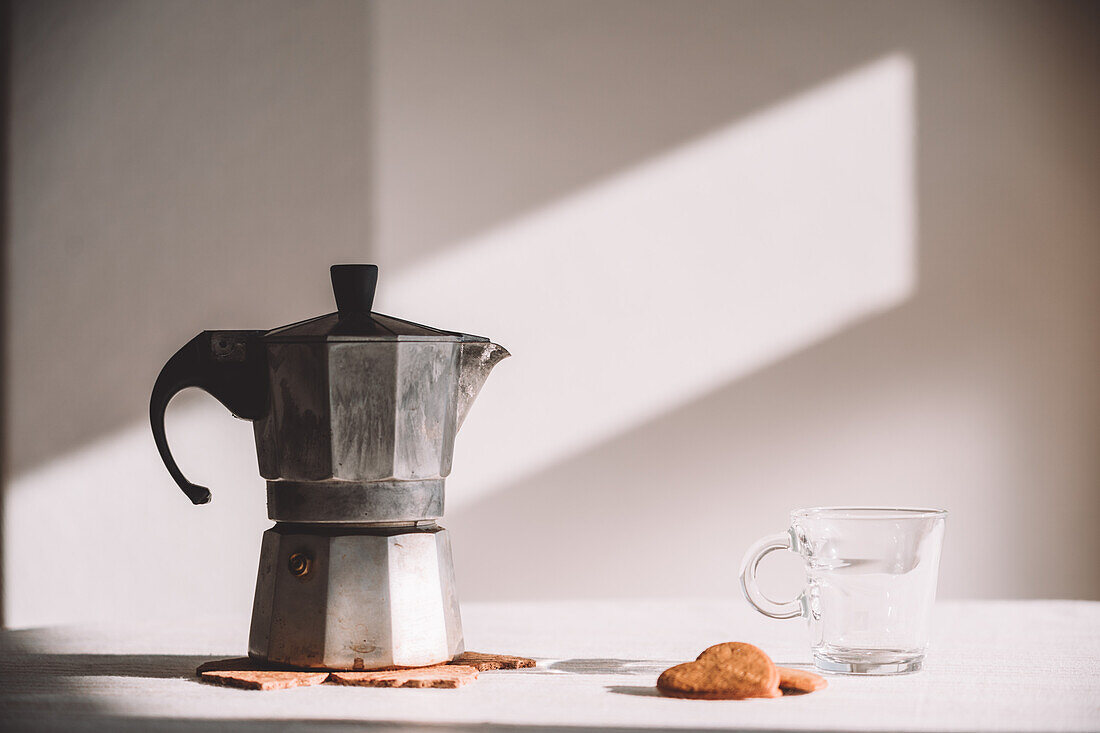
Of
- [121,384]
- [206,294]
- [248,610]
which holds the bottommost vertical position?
[248,610]

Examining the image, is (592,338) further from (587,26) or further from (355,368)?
(355,368)

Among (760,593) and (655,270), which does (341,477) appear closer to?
(760,593)

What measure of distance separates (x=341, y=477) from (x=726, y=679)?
0.27m

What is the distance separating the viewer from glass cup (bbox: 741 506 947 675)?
74cm

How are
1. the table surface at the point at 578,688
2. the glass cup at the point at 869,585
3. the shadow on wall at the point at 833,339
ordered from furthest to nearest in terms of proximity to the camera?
the shadow on wall at the point at 833,339
the glass cup at the point at 869,585
the table surface at the point at 578,688

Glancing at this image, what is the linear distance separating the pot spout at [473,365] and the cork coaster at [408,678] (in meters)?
0.17

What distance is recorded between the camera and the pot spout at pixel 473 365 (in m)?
0.81

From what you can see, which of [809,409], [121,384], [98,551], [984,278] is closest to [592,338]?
[809,409]

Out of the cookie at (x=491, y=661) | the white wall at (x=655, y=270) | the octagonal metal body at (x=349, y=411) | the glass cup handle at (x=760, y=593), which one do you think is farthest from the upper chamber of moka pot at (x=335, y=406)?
the white wall at (x=655, y=270)

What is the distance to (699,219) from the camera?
80.0 inches

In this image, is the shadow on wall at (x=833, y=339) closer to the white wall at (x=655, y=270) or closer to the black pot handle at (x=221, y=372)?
the white wall at (x=655, y=270)

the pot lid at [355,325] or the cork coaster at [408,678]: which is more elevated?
the pot lid at [355,325]

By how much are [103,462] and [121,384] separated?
0.15 m

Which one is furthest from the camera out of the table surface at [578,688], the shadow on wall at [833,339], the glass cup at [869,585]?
the shadow on wall at [833,339]
